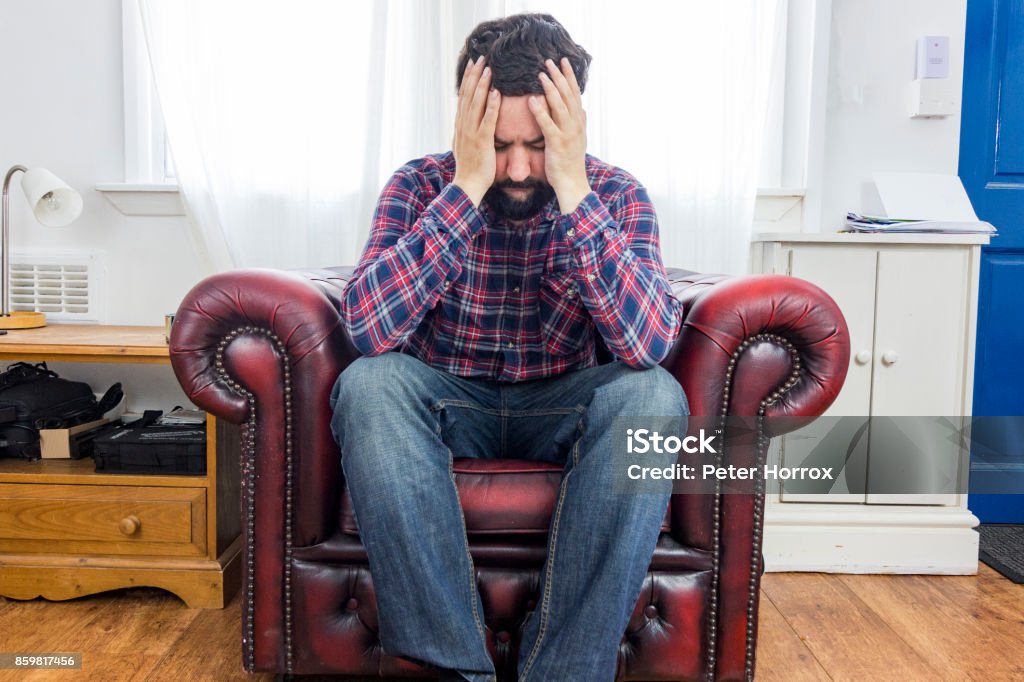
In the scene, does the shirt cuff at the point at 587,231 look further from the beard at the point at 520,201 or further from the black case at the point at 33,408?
the black case at the point at 33,408

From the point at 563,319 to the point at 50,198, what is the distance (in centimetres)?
151

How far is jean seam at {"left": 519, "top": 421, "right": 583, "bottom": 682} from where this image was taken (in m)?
1.12

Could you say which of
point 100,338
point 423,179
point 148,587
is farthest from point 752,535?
point 100,338

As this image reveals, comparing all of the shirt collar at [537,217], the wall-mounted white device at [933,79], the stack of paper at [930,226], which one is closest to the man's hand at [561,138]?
the shirt collar at [537,217]

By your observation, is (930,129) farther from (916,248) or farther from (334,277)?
(334,277)

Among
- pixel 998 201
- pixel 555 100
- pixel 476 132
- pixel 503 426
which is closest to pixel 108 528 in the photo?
pixel 503 426

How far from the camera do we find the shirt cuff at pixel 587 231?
123 cm

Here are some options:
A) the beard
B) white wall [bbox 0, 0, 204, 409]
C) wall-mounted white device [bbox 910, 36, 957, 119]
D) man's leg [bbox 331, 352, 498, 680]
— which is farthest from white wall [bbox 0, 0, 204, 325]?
wall-mounted white device [bbox 910, 36, 957, 119]

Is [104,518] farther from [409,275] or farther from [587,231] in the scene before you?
[587,231]

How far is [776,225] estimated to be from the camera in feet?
7.52

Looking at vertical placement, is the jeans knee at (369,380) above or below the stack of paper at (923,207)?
below

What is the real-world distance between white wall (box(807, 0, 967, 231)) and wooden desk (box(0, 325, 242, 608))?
6.03ft

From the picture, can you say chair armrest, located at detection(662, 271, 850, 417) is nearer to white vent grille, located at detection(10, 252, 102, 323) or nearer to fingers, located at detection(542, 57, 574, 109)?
fingers, located at detection(542, 57, 574, 109)

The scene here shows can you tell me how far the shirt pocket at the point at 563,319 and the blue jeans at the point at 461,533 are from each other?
0.22 m
